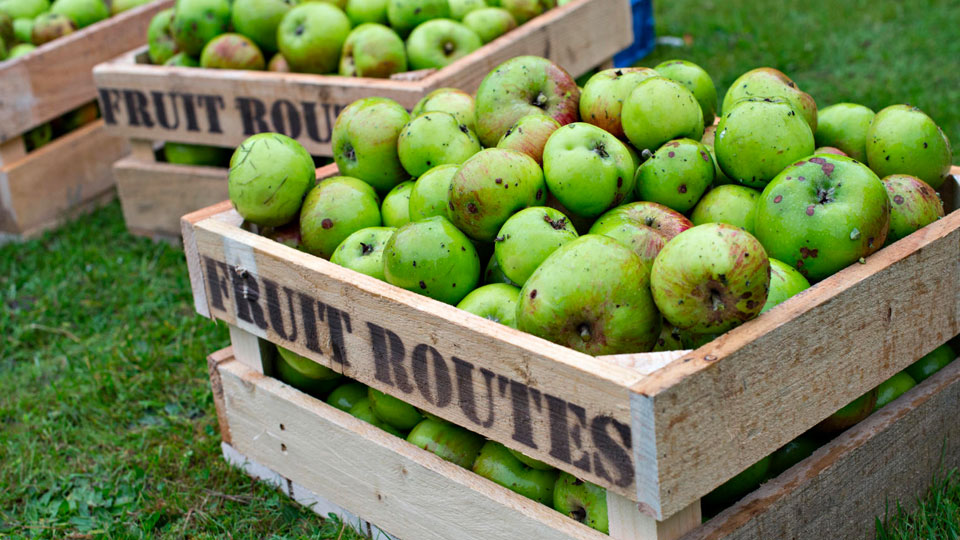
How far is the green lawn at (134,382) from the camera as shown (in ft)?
8.91

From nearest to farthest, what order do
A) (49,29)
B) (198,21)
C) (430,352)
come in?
(430,352) < (198,21) < (49,29)

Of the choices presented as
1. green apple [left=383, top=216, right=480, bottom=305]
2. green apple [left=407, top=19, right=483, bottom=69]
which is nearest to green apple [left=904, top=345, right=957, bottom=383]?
green apple [left=383, top=216, right=480, bottom=305]

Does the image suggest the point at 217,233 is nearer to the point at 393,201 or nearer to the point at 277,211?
the point at 277,211

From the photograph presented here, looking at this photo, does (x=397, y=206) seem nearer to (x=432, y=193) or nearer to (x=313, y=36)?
(x=432, y=193)

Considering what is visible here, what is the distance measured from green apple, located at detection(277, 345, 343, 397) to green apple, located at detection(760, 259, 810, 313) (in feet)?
3.86

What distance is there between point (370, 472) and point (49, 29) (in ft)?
12.1

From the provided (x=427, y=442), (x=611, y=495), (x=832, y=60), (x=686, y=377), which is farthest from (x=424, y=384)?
(x=832, y=60)

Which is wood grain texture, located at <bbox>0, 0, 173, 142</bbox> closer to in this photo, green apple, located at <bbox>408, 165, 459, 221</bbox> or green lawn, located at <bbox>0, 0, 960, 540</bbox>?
green lawn, located at <bbox>0, 0, 960, 540</bbox>

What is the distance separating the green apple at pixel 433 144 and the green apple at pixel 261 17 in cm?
182

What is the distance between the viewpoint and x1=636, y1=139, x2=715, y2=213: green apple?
2.27 m

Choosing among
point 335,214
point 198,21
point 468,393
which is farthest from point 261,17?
point 468,393

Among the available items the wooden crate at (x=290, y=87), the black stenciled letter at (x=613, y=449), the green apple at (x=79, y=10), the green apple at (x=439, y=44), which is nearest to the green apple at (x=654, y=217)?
the black stenciled letter at (x=613, y=449)

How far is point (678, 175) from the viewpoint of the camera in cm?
227

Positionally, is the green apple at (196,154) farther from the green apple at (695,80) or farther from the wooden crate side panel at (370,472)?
the green apple at (695,80)
